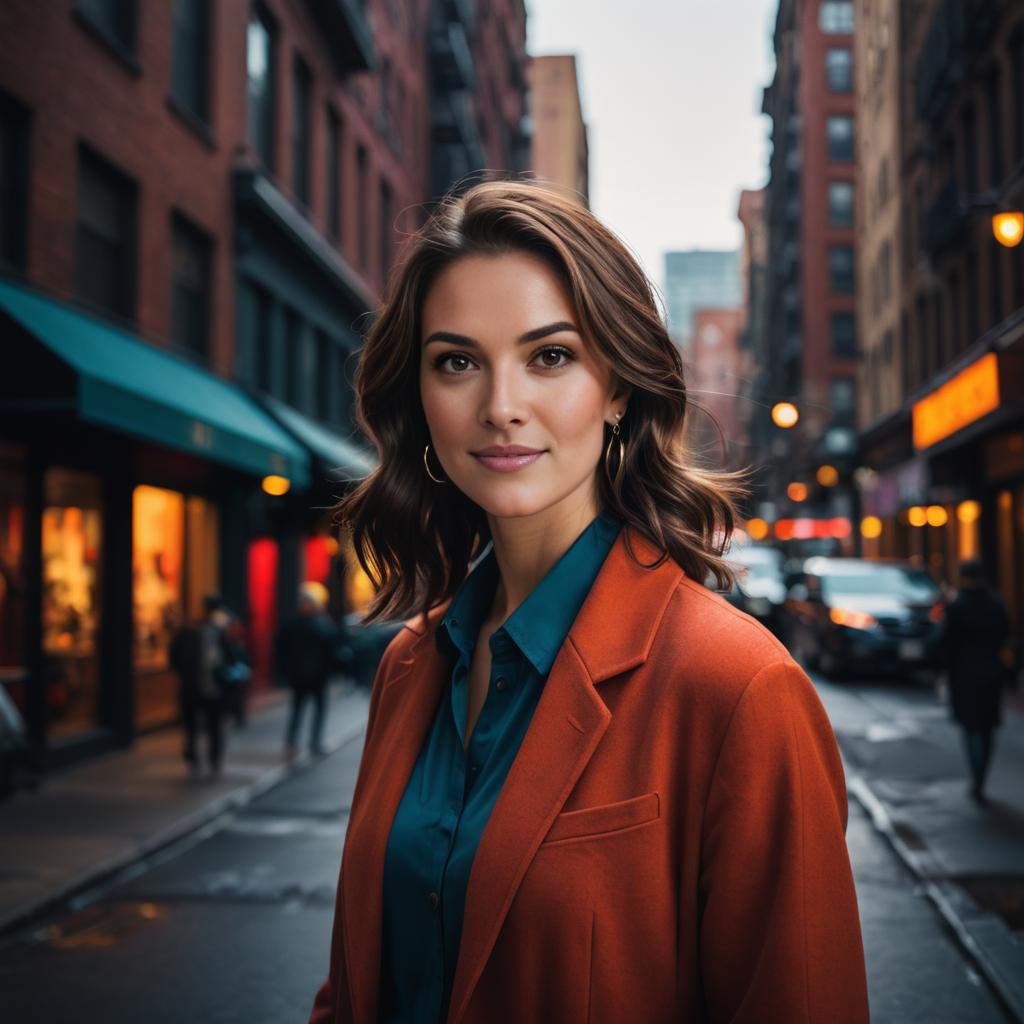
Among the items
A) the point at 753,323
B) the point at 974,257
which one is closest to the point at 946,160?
the point at 974,257

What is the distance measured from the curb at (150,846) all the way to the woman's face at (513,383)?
5.79m

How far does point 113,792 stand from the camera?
11.0 metres

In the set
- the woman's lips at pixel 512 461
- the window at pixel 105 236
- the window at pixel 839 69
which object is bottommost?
the woman's lips at pixel 512 461

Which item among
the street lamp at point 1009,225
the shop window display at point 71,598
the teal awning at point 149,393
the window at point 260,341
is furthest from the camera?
the window at point 260,341

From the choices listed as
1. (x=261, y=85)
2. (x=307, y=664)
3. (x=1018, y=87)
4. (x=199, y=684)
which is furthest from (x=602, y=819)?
(x=1018, y=87)

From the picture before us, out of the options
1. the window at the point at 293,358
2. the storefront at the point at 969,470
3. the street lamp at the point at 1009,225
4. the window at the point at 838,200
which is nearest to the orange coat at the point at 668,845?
the street lamp at the point at 1009,225

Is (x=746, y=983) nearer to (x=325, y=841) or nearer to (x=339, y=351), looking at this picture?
(x=325, y=841)

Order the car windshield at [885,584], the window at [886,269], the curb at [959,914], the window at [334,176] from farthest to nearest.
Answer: the window at [886,269]
the window at [334,176]
the car windshield at [885,584]
the curb at [959,914]

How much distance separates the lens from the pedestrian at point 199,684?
1195cm

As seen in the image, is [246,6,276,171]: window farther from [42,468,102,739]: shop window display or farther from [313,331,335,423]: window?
[42,468,102,739]: shop window display

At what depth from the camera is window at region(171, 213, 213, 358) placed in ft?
53.9

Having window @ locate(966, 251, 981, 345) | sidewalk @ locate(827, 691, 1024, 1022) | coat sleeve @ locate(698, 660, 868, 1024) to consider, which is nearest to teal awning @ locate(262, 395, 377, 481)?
sidewalk @ locate(827, 691, 1024, 1022)

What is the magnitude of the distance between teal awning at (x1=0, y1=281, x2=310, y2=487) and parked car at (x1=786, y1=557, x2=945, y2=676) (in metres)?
9.43

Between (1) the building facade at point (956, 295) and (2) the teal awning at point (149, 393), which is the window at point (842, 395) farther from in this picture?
(2) the teal awning at point (149, 393)
